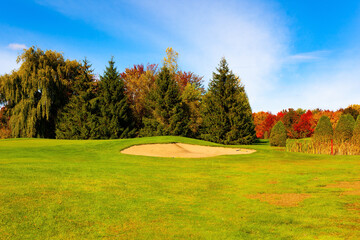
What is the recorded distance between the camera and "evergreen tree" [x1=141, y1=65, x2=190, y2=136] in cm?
3428

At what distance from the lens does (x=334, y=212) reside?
5.80 meters

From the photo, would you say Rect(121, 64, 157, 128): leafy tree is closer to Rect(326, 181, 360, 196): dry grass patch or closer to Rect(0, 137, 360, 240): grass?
Rect(0, 137, 360, 240): grass

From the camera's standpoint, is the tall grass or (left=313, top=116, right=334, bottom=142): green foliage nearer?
the tall grass

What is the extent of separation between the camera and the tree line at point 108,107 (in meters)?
33.3

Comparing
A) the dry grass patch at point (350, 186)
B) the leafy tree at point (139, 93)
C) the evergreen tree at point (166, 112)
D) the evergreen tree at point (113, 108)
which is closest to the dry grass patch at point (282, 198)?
the dry grass patch at point (350, 186)

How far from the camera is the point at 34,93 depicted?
35156 millimetres

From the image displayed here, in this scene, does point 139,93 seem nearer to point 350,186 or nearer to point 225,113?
point 225,113

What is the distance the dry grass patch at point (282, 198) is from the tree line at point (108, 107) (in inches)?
976

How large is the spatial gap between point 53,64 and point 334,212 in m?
40.9

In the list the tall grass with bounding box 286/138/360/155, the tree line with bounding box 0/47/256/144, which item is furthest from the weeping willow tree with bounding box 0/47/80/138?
the tall grass with bounding box 286/138/360/155

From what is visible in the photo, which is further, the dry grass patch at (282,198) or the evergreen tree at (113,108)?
the evergreen tree at (113,108)

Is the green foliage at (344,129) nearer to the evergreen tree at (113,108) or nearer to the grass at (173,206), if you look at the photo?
the grass at (173,206)

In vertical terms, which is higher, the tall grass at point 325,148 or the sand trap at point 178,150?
the tall grass at point 325,148

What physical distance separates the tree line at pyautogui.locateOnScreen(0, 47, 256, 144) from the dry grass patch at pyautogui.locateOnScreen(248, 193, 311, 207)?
24783 mm
